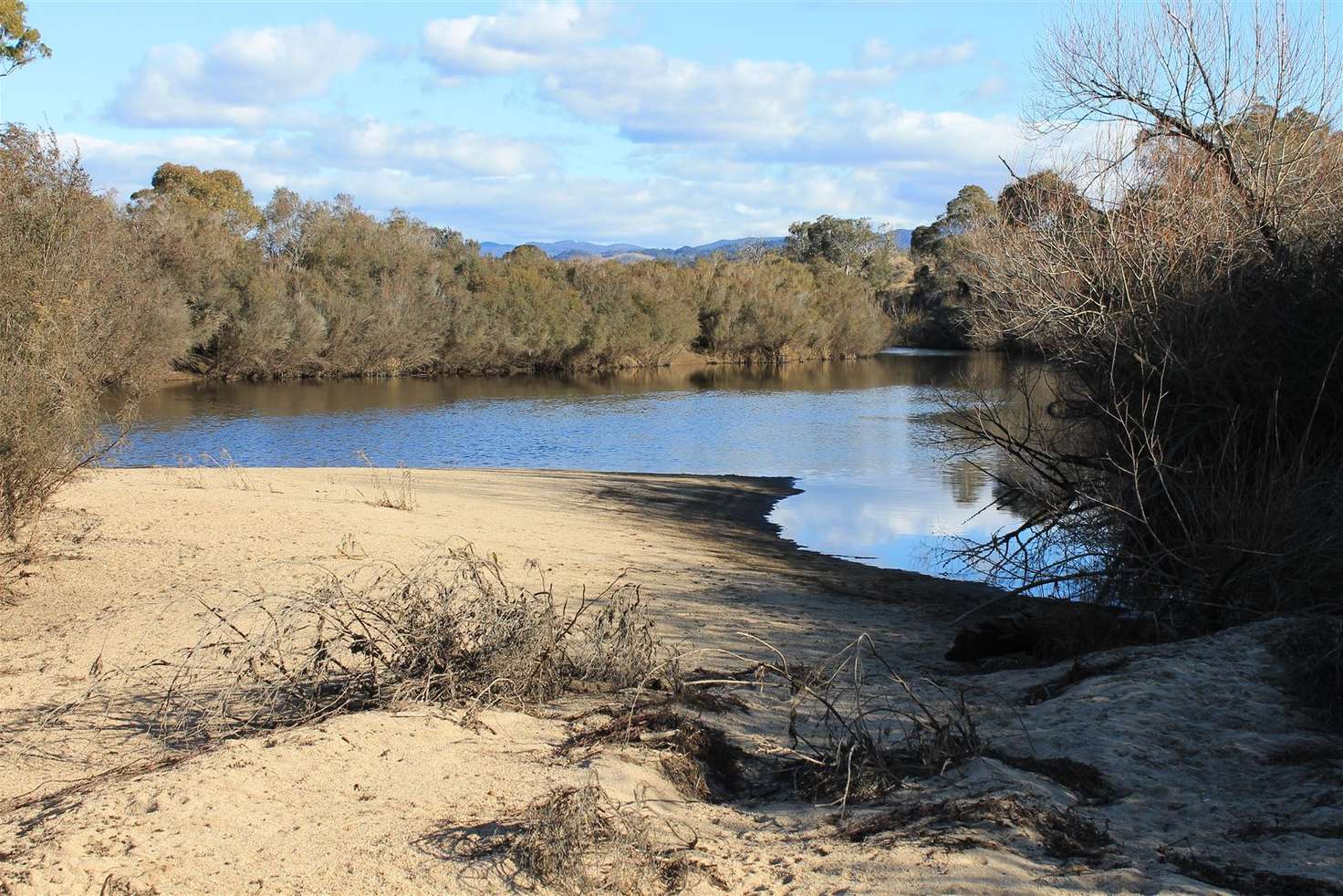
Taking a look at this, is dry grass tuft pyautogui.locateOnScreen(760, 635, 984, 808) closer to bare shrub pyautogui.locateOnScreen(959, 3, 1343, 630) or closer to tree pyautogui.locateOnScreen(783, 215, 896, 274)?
bare shrub pyautogui.locateOnScreen(959, 3, 1343, 630)

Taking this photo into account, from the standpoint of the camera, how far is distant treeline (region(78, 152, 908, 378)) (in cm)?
4962

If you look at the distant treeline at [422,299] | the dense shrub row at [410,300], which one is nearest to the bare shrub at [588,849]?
the dense shrub row at [410,300]

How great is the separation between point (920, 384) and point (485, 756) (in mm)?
45695

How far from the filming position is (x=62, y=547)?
33.0 ft

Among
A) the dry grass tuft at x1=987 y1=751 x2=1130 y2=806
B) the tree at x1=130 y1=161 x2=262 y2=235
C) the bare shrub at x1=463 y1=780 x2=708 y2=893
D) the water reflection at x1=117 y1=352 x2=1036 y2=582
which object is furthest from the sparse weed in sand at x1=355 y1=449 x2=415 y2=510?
the tree at x1=130 y1=161 x2=262 y2=235

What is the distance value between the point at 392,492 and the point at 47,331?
734 centimetres

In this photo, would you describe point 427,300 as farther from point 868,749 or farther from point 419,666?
point 868,749

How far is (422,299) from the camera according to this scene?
57656 mm

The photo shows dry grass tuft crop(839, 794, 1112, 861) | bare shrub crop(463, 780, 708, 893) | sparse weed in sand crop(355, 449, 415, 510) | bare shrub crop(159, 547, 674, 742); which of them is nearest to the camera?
bare shrub crop(463, 780, 708, 893)

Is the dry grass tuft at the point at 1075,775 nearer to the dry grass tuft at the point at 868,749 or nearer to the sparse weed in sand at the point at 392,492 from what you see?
the dry grass tuft at the point at 868,749

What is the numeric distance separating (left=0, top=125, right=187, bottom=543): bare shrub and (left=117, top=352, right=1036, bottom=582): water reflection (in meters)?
10.0

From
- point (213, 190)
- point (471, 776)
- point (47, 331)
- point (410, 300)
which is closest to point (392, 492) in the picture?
point (47, 331)

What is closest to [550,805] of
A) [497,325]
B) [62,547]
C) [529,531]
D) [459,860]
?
[459,860]

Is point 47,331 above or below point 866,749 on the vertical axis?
above
